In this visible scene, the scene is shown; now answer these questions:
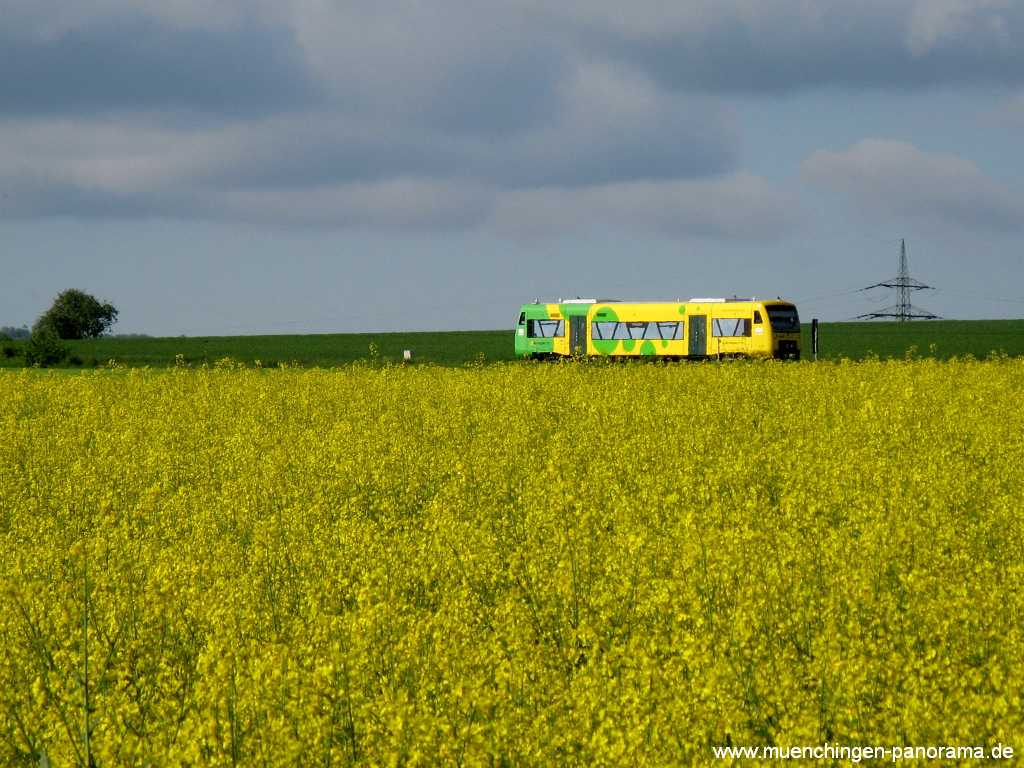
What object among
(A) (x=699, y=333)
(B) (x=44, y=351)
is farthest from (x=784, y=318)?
(B) (x=44, y=351)

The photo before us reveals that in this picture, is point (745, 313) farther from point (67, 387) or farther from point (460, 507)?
point (460, 507)

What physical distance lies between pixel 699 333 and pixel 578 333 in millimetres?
5494

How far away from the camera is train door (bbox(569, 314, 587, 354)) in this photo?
4519cm

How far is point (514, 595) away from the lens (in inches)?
290

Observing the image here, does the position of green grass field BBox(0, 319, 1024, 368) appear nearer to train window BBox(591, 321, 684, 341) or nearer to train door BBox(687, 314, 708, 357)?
train window BBox(591, 321, 684, 341)

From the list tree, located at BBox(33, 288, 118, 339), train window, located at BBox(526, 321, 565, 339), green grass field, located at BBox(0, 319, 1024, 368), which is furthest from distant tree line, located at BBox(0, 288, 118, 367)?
train window, located at BBox(526, 321, 565, 339)

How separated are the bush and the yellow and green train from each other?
22.1 meters

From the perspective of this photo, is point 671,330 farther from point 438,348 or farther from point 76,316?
point 76,316

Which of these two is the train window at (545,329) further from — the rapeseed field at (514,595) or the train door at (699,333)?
the rapeseed field at (514,595)

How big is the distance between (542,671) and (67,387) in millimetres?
22838

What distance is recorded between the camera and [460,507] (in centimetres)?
1090

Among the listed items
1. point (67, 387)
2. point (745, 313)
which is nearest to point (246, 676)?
point (67, 387)

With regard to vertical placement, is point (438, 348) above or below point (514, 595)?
above

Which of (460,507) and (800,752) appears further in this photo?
(460,507)
